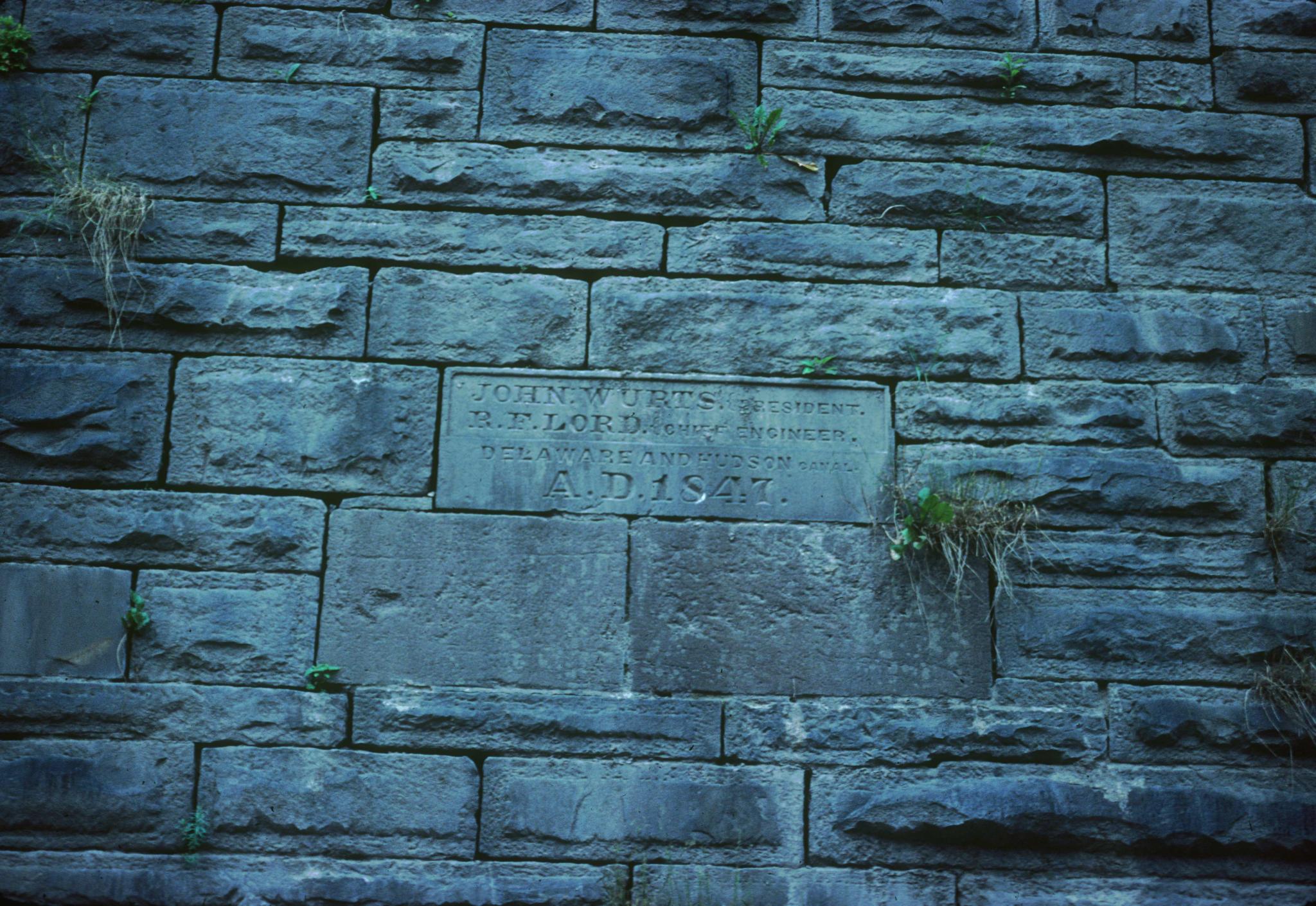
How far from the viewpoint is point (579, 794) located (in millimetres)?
3086

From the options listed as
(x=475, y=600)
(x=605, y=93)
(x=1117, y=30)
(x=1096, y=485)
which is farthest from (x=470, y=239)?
(x=1117, y=30)

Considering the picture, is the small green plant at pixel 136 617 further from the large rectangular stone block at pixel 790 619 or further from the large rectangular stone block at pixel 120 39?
the large rectangular stone block at pixel 120 39

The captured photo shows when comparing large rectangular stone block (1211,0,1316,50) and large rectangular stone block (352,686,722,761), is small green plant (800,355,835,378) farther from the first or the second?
large rectangular stone block (1211,0,1316,50)

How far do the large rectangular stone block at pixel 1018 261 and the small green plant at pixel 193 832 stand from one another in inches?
107

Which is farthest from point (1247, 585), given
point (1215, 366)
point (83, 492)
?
point (83, 492)

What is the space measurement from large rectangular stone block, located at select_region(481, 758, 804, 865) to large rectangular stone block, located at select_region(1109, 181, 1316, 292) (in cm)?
202

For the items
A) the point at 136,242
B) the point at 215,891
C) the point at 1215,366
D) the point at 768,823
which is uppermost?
the point at 136,242

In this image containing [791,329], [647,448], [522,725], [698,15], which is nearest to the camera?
[522,725]

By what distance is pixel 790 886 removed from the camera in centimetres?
306

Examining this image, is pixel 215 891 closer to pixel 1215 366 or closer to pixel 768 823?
pixel 768 823

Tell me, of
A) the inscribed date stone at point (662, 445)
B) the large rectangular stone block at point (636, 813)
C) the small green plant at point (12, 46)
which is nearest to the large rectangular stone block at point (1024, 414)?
the inscribed date stone at point (662, 445)

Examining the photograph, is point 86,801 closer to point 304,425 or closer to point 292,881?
point 292,881

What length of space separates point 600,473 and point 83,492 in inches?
60.1

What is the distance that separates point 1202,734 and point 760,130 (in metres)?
2.27
